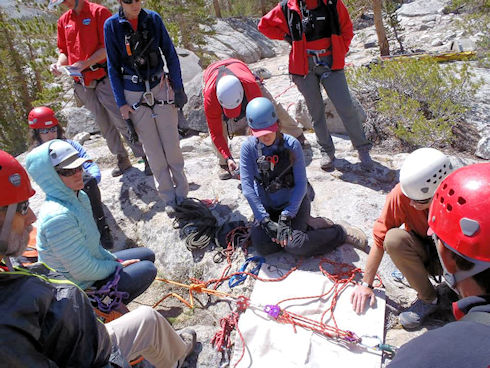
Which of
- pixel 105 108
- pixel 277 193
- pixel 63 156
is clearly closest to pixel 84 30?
pixel 105 108

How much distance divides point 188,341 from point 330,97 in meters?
3.23

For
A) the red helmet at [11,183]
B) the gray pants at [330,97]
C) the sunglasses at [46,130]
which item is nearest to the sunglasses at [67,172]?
the red helmet at [11,183]

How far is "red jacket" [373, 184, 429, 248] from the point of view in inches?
109

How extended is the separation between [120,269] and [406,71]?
16.9 feet

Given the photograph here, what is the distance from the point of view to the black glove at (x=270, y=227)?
351cm

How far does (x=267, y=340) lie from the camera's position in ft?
9.99

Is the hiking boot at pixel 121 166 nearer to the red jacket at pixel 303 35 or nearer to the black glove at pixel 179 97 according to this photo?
the black glove at pixel 179 97

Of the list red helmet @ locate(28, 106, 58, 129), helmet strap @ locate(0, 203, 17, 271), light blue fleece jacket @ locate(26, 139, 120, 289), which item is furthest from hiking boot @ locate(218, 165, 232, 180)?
helmet strap @ locate(0, 203, 17, 271)

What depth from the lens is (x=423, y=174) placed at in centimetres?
256

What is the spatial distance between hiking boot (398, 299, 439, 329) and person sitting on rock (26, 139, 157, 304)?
228cm

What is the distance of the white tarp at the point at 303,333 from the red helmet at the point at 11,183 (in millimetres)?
2078

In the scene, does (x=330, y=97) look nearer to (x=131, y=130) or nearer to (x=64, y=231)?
(x=131, y=130)

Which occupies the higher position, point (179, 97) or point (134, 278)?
point (179, 97)

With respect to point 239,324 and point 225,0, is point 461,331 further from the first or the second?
point 225,0
